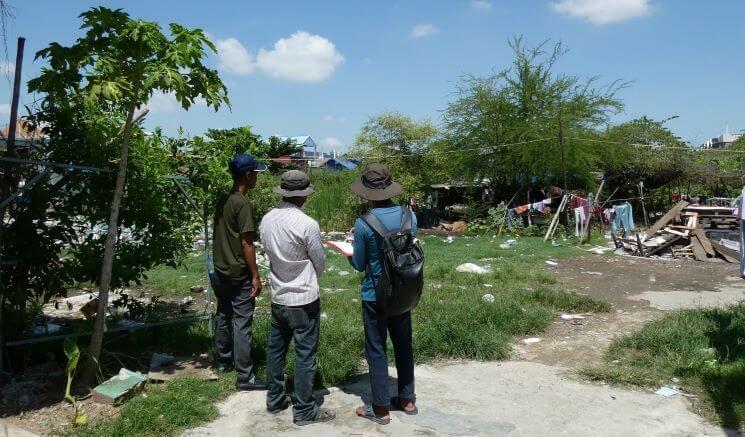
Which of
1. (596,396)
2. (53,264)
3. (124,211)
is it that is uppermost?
(124,211)

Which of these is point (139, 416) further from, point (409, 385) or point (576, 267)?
point (576, 267)

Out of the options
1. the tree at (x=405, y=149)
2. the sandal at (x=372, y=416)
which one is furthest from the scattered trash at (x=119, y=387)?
the tree at (x=405, y=149)

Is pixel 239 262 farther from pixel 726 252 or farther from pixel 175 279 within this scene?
pixel 726 252

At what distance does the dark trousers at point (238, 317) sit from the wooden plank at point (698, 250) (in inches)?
454

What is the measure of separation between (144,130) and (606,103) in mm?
20220

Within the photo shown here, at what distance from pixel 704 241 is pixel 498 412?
11.2 m

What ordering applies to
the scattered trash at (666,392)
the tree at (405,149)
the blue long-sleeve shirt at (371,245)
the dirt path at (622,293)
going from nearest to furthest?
the blue long-sleeve shirt at (371,245), the scattered trash at (666,392), the dirt path at (622,293), the tree at (405,149)

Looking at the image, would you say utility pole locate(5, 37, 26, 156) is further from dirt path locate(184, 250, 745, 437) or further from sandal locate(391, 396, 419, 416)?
sandal locate(391, 396, 419, 416)

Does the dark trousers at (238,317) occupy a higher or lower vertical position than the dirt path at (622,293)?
higher

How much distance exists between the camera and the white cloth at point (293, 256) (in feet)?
12.6

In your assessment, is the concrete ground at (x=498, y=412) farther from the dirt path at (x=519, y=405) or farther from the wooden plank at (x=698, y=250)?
the wooden plank at (x=698, y=250)

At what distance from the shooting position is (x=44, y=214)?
465 cm

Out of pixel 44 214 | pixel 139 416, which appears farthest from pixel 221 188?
pixel 139 416

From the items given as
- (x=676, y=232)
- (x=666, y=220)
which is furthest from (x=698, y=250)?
(x=666, y=220)
